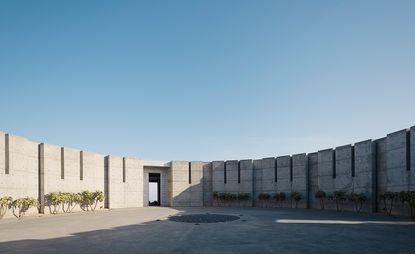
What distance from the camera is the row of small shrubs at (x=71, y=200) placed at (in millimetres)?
34750

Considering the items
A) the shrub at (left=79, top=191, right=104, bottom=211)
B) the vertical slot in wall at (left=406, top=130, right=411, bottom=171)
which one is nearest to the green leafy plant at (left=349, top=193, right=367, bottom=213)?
the vertical slot in wall at (left=406, top=130, right=411, bottom=171)

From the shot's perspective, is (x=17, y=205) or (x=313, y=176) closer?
(x=17, y=205)

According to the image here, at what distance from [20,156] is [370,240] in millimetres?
29500

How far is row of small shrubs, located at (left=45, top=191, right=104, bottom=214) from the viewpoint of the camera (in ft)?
114

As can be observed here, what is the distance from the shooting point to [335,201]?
37.6 metres

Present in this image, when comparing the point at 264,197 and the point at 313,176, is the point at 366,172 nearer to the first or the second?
the point at 313,176

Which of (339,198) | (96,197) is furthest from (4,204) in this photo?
(339,198)

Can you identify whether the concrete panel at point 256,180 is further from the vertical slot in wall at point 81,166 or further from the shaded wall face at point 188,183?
the vertical slot in wall at point 81,166

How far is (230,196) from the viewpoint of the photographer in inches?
1881

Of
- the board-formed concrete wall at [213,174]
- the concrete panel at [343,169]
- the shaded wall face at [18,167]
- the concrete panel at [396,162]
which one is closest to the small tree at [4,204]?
the shaded wall face at [18,167]

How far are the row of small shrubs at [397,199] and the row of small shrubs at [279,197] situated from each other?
11.4 metres

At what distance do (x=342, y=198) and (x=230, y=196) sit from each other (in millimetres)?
16536

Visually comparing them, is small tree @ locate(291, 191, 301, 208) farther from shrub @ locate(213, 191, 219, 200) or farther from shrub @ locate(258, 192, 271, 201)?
shrub @ locate(213, 191, 219, 200)

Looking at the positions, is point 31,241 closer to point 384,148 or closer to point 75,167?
point 75,167
